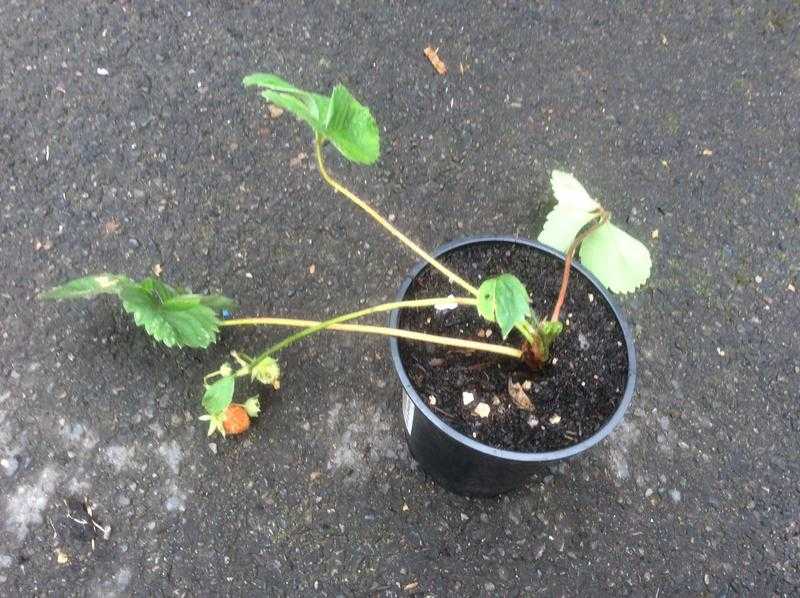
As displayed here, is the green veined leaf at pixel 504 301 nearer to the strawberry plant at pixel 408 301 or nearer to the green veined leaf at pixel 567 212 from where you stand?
the strawberry plant at pixel 408 301

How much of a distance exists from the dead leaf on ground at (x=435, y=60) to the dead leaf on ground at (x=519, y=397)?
98cm

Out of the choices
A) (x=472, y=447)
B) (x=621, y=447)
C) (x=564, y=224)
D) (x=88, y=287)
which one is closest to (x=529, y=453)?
(x=472, y=447)

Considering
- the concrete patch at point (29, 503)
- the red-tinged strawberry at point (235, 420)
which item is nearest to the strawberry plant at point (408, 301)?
the red-tinged strawberry at point (235, 420)

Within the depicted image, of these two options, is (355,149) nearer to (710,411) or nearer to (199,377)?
(199,377)

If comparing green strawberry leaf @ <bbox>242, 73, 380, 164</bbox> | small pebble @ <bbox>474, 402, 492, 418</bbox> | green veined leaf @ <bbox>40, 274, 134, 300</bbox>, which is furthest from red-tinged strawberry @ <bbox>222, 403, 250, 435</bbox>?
green strawberry leaf @ <bbox>242, 73, 380, 164</bbox>

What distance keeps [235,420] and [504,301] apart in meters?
0.65

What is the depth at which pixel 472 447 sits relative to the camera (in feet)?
3.29

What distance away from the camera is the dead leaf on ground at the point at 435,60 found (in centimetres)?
176

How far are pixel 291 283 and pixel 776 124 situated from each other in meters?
1.32

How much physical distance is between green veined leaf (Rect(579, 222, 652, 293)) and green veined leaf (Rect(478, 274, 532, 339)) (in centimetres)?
24

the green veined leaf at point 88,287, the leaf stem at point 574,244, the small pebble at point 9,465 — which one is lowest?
the small pebble at point 9,465

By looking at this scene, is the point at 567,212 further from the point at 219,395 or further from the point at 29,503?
the point at 29,503

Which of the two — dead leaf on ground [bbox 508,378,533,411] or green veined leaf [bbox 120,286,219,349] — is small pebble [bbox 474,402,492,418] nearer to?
dead leaf on ground [bbox 508,378,533,411]

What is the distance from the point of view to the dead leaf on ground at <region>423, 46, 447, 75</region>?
176 cm
